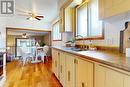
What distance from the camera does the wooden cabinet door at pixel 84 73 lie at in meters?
1.77

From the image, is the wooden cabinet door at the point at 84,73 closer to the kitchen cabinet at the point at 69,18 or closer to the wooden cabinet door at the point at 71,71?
the wooden cabinet door at the point at 71,71

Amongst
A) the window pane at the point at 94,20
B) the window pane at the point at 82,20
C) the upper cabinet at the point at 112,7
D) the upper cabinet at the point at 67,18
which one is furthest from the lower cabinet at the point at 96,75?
the upper cabinet at the point at 67,18

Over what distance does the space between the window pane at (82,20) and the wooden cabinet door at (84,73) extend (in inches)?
77.1

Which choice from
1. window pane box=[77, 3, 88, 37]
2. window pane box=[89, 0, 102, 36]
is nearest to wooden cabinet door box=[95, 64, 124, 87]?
window pane box=[89, 0, 102, 36]

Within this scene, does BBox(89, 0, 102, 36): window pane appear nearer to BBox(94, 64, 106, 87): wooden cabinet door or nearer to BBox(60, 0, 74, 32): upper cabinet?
BBox(60, 0, 74, 32): upper cabinet

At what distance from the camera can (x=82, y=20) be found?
169 inches

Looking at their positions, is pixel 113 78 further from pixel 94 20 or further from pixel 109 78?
pixel 94 20

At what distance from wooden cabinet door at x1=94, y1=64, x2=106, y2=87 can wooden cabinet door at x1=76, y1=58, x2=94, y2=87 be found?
131mm

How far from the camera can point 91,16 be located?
370 cm

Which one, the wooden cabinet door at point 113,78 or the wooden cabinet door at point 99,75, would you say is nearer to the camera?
the wooden cabinet door at point 113,78

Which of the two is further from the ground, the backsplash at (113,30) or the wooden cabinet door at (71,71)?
the backsplash at (113,30)

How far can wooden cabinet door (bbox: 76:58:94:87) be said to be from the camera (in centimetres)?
177

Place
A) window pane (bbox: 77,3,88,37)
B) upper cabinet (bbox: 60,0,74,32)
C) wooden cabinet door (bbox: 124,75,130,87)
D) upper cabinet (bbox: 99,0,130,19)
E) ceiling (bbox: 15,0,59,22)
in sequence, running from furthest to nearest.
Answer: ceiling (bbox: 15,0,59,22) → upper cabinet (bbox: 60,0,74,32) → window pane (bbox: 77,3,88,37) → upper cabinet (bbox: 99,0,130,19) → wooden cabinet door (bbox: 124,75,130,87)

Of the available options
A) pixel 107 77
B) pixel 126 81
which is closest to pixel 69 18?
pixel 107 77
